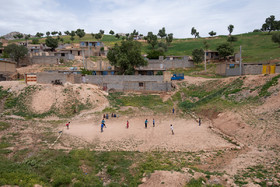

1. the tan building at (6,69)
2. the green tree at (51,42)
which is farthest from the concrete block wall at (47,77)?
the green tree at (51,42)

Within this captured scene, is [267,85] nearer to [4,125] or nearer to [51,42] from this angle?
[4,125]

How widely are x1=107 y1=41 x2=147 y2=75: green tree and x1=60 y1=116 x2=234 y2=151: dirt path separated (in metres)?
17.7

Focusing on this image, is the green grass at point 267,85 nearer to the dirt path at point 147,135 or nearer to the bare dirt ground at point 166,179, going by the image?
the dirt path at point 147,135

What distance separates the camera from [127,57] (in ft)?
142

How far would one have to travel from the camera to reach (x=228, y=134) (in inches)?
848

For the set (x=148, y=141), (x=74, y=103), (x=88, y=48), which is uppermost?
(x=88, y=48)

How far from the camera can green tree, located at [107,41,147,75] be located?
42.8m

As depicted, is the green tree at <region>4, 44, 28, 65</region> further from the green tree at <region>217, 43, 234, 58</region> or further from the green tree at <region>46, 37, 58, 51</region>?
the green tree at <region>217, 43, 234, 58</region>

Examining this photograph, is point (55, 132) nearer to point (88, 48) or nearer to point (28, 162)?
point (28, 162)

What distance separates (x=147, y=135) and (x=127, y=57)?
2457cm

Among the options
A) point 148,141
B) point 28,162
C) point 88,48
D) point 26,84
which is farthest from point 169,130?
point 88,48

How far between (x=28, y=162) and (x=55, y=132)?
8.19 m

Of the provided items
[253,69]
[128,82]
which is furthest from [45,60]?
[253,69]

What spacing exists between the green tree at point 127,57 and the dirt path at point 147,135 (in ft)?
58.2
